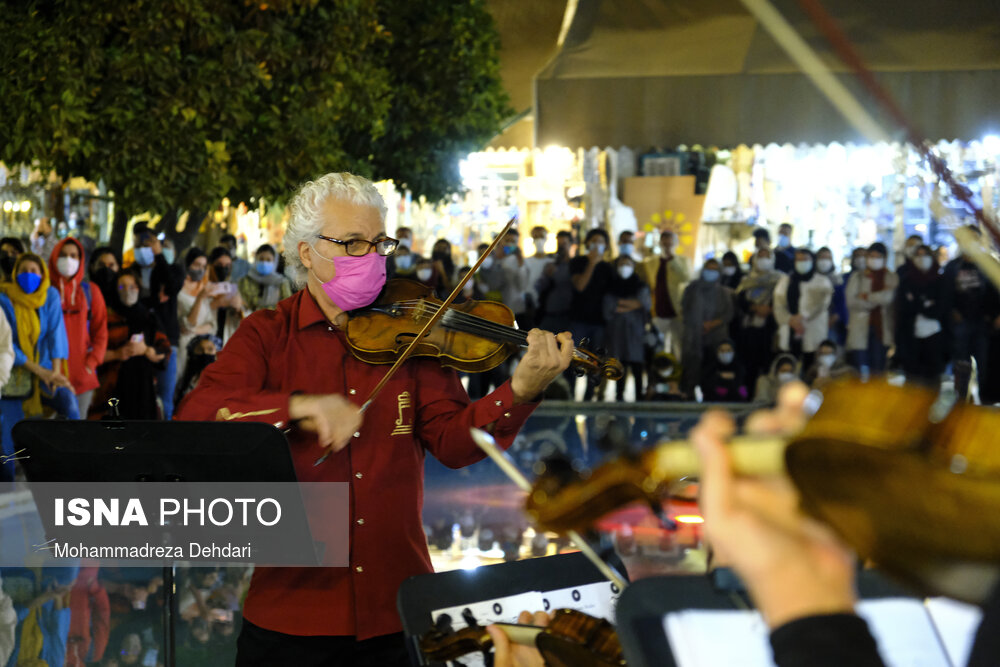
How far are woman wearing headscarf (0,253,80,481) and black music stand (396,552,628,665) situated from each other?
5925 millimetres

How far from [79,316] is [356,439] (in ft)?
21.7

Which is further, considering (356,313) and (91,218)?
(91,218)

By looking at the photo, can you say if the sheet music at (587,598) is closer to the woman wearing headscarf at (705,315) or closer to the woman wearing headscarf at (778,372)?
the woman wearing headscarf at (778,372)

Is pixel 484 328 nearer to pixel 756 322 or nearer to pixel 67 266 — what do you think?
pixel 67 266

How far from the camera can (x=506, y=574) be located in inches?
96.9

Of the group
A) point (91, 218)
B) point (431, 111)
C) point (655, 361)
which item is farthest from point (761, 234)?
point (91, 218)

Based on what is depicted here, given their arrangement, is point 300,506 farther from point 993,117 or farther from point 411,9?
point 411,9

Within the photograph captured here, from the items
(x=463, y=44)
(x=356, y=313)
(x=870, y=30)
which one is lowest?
(x=356, y=313)

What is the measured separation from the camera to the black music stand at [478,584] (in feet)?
7.70

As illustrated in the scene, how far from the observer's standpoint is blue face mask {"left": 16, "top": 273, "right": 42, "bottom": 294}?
789 centimetres

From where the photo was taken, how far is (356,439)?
2.65m

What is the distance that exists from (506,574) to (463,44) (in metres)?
14.5

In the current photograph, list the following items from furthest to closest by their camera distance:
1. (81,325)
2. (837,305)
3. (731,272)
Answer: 1. (731,272)
2. (837,305)
3. (81,325)

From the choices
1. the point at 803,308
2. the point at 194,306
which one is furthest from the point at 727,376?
the point at 194,306
